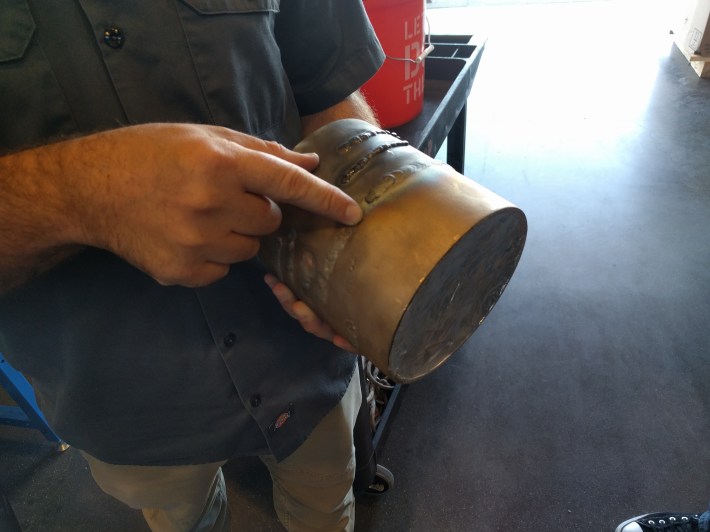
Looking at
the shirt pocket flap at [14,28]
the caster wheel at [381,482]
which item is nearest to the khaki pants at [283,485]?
the caster wheel at [381,482]

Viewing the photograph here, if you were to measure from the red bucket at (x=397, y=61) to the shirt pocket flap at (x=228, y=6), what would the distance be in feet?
1.90

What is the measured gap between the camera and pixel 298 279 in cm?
57

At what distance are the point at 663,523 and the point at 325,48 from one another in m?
1.33

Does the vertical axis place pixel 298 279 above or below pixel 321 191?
below

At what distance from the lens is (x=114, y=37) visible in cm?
53

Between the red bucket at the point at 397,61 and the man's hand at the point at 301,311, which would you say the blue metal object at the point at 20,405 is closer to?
the man's hand at the point at 301,311

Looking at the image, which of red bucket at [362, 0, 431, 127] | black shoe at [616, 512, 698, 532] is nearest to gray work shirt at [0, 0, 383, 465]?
red bucket at [362, 0, 431, 127]

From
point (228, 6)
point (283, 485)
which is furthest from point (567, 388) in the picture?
point (228, 6)

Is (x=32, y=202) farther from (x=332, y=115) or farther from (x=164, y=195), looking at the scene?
(x=332, y=115)

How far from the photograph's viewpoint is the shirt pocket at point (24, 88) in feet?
1.61

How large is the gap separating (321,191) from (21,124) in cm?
33

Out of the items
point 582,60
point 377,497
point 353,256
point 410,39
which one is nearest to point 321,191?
point 353,256

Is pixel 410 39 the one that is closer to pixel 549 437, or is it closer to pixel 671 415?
pixel 549 437

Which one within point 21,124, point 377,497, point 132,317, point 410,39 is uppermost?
point 21,124
